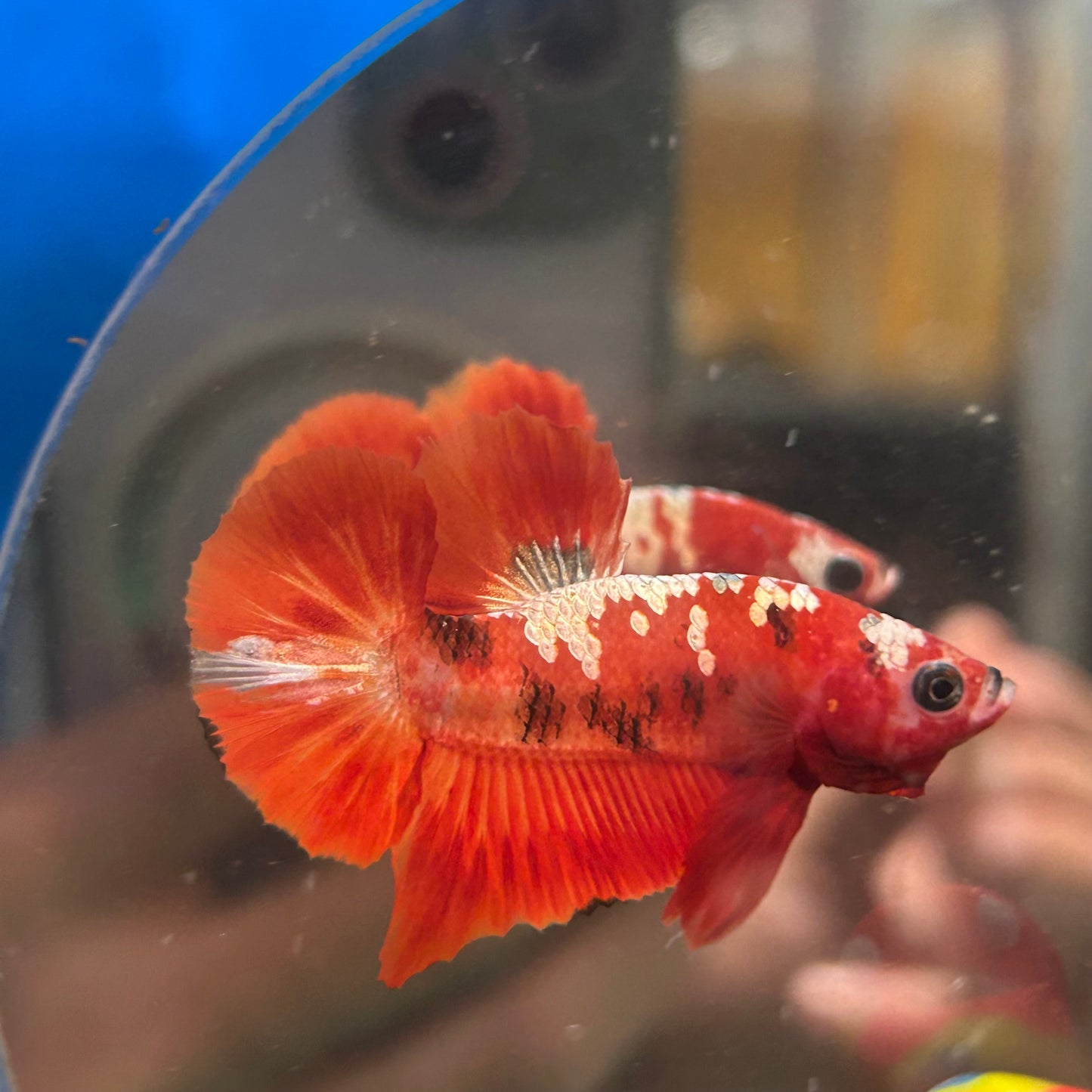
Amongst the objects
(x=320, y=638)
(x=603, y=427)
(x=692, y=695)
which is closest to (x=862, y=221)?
(x=603, y=427)

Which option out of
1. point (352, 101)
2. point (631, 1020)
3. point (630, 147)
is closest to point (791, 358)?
point (630, 147)

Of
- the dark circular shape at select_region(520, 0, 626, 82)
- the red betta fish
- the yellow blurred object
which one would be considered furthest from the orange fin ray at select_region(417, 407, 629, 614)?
the dark circular shape at select_region(520, 0, 626, 82)

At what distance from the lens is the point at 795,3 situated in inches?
21.5

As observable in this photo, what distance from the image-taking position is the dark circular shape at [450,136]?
526 millimetres

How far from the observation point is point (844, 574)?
Answer: 54 cm

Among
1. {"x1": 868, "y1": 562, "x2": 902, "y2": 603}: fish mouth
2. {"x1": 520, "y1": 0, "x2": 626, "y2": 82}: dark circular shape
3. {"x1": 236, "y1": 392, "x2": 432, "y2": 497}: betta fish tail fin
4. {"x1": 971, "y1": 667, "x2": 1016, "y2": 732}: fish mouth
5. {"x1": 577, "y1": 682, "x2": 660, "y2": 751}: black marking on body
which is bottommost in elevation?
{"x1": 971, "y1": 667, "x2": 1016, "y2": 732}: fish mouth

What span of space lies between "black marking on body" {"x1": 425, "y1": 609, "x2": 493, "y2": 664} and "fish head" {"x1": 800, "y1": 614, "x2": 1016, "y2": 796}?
201 millimetres

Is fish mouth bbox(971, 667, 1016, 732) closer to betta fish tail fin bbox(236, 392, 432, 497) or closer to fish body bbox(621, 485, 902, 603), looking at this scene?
fish body bbox(621, 485, 902, 603)

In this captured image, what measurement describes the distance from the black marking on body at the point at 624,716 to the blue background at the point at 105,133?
38 centimetres

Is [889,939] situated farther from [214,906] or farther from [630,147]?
[630,147]

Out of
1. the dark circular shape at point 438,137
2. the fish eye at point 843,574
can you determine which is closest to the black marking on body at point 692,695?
the fish eye at point 843,574

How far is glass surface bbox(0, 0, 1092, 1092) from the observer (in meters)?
0.52

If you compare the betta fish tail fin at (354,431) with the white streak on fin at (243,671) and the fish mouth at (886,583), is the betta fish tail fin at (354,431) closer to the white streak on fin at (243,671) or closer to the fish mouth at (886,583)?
the white streak on fin at (243,671)

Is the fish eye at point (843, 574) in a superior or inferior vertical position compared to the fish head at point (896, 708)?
superior
